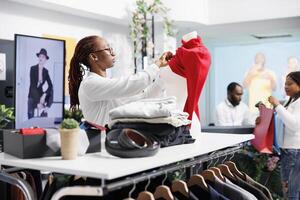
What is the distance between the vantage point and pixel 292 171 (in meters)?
3.82

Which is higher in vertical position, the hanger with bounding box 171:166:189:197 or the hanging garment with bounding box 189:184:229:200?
the hanger with bounding box 171:166:189:197

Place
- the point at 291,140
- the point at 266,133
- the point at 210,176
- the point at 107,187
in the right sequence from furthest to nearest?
1. the point at 266,133
2. the point at 291,140
3. the point at 210,176
4. the point at 107,187

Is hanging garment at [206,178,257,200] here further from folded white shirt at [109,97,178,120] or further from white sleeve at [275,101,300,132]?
white sleeve at [275,101,300,132]

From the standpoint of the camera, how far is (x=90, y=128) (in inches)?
69.7

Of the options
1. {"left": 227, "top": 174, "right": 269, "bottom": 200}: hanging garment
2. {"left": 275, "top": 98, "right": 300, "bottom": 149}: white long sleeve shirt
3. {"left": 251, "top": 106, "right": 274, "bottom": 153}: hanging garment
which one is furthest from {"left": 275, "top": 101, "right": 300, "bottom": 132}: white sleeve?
{"left": 227, "top": 174, "right": 269, "bottom": 200}: hanging garment

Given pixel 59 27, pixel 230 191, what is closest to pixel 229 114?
pixel 59 27

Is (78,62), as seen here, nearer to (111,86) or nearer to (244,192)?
(111,86)

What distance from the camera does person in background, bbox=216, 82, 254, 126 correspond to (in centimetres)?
573

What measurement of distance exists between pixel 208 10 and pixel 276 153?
273 centimetres

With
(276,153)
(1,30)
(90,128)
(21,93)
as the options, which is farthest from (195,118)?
(1,30)

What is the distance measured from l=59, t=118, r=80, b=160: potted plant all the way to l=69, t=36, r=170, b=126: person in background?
445 millimetres

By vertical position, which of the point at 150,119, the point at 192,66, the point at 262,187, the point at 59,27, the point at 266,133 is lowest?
the point at 262,187

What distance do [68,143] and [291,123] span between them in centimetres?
259

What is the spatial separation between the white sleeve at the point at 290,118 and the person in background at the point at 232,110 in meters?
1.95
